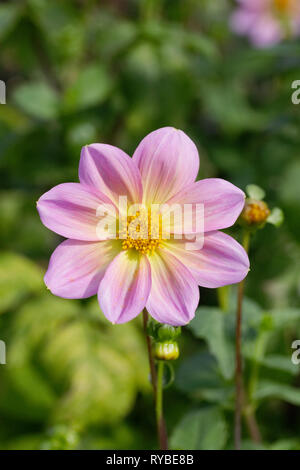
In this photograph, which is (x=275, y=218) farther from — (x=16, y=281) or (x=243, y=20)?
(x=243, y=20)

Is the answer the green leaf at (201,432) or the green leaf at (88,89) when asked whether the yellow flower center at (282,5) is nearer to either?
the green leaf at (88,89)

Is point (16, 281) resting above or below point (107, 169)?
above

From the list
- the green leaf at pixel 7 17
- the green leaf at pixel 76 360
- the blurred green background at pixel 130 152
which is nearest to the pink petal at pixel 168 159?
the blurred green background at pixel 130 152

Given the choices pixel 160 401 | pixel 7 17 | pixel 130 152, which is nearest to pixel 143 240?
pixel 160 401

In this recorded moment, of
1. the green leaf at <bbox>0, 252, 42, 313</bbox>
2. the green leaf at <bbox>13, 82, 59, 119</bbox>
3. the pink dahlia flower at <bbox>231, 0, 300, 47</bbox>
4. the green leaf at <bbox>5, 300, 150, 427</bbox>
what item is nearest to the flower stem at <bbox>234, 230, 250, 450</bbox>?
the green leaf at <bbox>5, 300, 150, 427</bbox>

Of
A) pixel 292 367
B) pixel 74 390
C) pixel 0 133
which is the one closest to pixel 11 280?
pixel 74 390

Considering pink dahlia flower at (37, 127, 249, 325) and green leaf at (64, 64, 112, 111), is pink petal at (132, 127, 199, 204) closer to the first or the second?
pink dahlia flower at (37, 127, 249, 325)

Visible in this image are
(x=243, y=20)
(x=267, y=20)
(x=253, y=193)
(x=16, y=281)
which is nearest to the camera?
(x=253, y=193)
